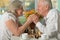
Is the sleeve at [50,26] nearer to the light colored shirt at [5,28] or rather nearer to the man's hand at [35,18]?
the man's hand at [35,18]

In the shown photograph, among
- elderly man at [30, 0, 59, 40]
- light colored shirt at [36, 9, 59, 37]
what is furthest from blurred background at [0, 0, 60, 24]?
light colored shirt at [36, 9, 59, 37]

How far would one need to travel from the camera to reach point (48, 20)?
2123 mm

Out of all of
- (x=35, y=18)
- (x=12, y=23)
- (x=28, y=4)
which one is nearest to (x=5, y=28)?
(x=12, y=23)

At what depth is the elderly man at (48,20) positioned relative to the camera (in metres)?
2.02

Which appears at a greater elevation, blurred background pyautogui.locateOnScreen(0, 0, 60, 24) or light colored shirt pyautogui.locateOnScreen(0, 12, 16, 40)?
blurred background pyautogui.locateOnScreen(0, 0, 60, 24)

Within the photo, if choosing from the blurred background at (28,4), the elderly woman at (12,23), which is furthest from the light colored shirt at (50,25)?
the blurred background at (28,4)

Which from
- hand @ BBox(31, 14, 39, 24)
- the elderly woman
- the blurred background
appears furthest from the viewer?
the blurred background

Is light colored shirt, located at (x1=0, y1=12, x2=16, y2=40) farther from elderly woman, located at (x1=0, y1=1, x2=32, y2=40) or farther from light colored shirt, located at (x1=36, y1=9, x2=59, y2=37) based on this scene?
light colored shirt, located at (x1=36, y1=9, x2=59, y2=37)

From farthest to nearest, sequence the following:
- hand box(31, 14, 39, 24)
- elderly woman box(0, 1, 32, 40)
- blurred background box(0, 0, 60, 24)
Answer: blurred background box(0, 0, 60, 24)
hand box(31, 14, 39, 24)
elderly woman box(0, 1, 32, 40)

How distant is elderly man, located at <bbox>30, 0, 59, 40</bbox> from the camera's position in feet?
6.64

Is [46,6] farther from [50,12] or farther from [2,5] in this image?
[2,5]

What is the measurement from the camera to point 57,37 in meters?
1.98

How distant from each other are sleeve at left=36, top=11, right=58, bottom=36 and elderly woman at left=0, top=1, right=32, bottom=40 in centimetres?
17

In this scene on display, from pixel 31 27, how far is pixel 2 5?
5.65 ft
